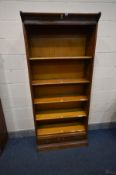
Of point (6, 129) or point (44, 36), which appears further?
point (6, 129)

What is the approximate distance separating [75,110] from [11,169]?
124cm

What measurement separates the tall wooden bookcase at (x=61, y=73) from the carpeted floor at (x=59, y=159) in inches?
5.5

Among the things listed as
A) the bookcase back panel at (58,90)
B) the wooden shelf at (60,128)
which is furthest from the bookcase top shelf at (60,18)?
the wooden shelf at (60,128)

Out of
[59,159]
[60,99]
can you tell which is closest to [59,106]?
[60,99]

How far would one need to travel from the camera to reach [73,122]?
7.19 feet

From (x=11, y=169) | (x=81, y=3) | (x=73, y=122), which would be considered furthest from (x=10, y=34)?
(x=11, y=169)

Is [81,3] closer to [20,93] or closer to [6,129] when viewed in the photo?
[20,93]

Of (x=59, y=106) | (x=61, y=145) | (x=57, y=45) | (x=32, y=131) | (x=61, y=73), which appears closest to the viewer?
(x=57, y=45)

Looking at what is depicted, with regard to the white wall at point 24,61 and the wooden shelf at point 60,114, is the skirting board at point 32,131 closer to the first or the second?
the white wall at point 24,61

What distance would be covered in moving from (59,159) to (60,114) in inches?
25.4

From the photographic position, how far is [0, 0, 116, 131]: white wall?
1606mm

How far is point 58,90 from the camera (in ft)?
6.47

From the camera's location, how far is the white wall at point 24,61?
1.61 m

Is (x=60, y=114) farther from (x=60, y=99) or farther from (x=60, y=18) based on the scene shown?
(x=60, y=18)
